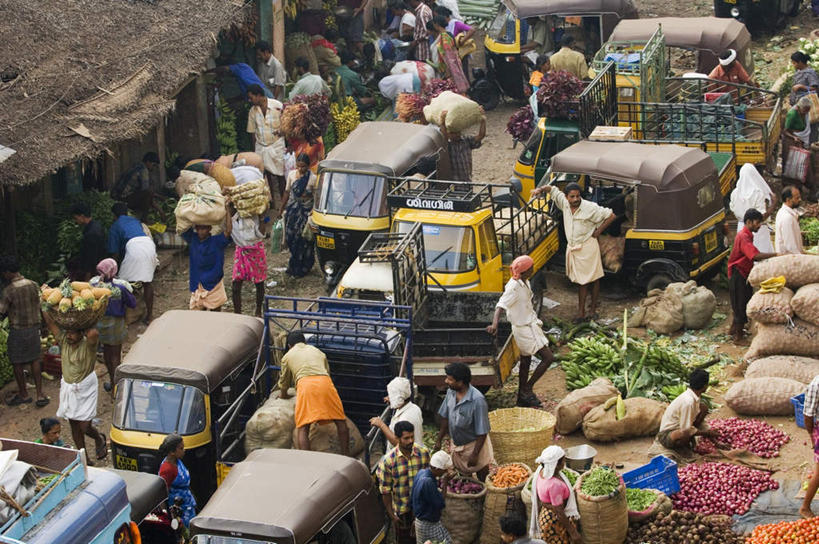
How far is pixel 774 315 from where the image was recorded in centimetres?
1315

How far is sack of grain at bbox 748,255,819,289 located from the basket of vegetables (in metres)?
6.47

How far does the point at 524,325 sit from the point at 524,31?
1241cm

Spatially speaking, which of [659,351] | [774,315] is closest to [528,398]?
[659,351]

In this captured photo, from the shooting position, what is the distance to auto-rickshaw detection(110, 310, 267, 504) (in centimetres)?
1154

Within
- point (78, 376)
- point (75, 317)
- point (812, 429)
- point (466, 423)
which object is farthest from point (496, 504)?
point (75, 317)

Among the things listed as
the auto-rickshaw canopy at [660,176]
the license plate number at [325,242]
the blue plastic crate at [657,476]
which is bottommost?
the blue plastic crate at [657,476]

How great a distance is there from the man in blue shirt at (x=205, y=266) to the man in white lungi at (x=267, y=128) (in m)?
4.50

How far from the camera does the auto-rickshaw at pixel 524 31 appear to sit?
938 inches

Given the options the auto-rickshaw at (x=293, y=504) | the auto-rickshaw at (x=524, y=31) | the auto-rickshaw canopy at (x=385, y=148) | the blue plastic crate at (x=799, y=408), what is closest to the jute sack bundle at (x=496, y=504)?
the auto-rickshaw at (x=293, y=504)

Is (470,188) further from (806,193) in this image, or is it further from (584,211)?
(806,193)

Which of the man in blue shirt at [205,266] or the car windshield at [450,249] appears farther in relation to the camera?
the man in blue shirt at [205,266]

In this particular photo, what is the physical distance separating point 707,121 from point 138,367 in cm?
963

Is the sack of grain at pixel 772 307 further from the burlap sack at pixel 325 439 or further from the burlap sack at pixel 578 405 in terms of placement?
the burlap sack at pixel 325 439

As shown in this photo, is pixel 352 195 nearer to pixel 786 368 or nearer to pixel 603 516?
pixel 786 368
